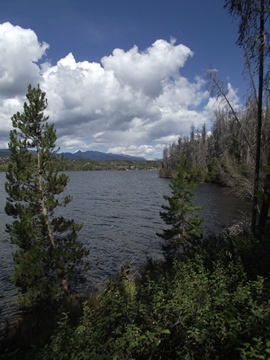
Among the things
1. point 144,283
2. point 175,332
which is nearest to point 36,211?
point 144,283

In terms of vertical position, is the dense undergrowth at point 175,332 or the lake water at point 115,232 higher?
the dense undergrowth at point 175,332

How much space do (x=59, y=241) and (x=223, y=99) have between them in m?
10.6

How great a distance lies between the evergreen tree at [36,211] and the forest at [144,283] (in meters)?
0.05

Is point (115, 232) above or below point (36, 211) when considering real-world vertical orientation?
below

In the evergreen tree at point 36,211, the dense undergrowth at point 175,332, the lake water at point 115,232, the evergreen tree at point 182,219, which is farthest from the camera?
the lake water at point 115,232

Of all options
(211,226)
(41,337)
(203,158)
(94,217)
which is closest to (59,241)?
(41,337)

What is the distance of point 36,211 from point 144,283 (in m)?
7.46

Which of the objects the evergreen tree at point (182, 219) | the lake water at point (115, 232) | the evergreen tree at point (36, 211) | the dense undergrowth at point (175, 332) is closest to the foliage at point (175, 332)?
the dense undergrowth at point (175, 332)

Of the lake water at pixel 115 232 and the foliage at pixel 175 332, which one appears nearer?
the foliage at pixel 175 332

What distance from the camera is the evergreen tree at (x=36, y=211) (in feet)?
34.5

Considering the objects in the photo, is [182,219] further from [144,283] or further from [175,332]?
[175,332]

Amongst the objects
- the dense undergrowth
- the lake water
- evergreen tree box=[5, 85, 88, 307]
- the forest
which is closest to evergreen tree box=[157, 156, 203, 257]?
the forest

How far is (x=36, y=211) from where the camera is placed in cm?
1180

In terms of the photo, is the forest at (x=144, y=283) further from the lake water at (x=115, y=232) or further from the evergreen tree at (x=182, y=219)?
the lake water at (x=115, y=232)
